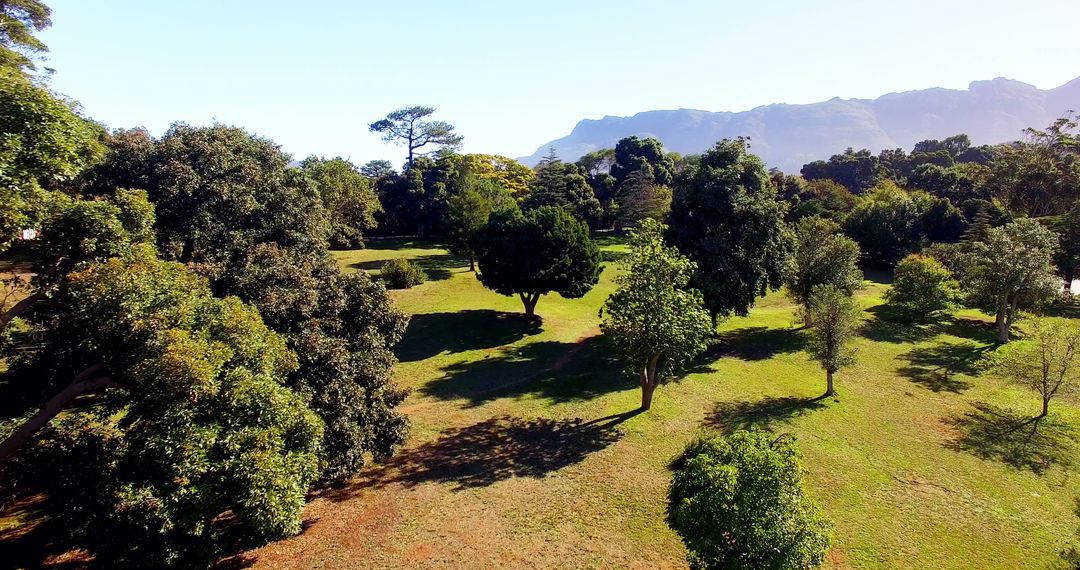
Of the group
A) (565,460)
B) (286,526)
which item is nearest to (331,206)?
(565,460)

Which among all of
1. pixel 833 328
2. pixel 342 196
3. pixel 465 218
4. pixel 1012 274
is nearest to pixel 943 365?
pixel 1012 274

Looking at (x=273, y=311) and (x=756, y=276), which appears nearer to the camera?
(x=273, y=311)

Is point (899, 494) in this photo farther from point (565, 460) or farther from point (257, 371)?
point (257, 371)

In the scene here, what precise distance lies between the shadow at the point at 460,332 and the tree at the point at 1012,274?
126 feet

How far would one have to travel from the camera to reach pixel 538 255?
1726 inches

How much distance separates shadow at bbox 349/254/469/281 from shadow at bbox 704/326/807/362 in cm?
3294

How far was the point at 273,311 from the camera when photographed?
17.5m

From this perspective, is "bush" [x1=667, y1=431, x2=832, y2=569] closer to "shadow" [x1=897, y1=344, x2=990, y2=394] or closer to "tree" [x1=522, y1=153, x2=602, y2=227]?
"shadow" [x1=897, y1=344, x2=990, y2=394]

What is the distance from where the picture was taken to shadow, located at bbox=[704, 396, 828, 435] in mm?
27781

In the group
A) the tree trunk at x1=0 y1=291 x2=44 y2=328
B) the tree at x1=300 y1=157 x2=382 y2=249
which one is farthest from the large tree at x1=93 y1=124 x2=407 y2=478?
the tree at x1=300 y1=157 x2=382 y2=249

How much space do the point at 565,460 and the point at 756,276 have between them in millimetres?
22993

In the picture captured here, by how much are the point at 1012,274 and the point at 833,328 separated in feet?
67.7

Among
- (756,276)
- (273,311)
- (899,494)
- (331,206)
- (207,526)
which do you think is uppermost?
(331,206)

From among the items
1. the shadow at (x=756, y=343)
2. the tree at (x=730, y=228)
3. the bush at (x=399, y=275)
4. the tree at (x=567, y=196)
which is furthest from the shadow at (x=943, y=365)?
the tree at (x=567, y=196)
